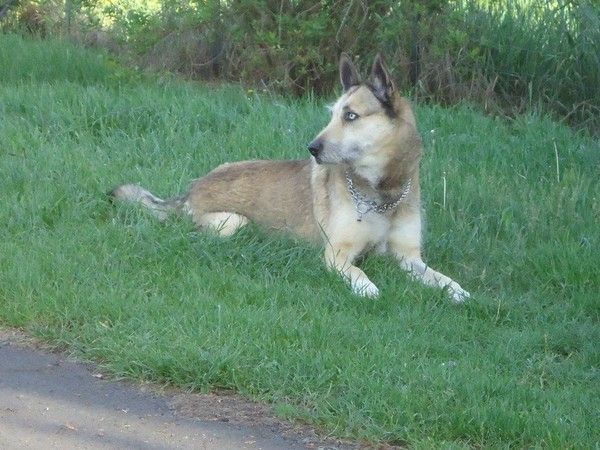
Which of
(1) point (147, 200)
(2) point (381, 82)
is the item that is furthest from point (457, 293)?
(1) point (147, 200)

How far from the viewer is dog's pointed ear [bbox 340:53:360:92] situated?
7523mm

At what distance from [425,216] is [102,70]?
17.3 feet

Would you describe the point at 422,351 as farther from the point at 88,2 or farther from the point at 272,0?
the point at 88,2

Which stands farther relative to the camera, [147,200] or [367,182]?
[147,200]

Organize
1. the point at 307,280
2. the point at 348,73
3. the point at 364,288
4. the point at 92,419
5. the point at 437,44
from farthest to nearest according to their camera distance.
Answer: the point at 437,44 < the point at 348,73 < the point at 307,280 < the point at 364,288 < the point at 92,419

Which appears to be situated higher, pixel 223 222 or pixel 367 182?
pixel 367 182

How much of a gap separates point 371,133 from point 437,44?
461 centimetres

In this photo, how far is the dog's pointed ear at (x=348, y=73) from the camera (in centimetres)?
752

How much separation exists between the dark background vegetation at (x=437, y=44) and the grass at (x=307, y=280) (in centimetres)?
106

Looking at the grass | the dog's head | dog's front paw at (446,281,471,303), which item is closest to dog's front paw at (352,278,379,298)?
the grass

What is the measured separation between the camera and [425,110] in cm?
1092

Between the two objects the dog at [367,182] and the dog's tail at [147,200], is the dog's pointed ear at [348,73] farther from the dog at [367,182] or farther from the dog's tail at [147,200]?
the dog's tail at [147,200]

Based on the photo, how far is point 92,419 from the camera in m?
4.93

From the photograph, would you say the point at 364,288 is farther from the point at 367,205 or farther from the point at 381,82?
the point at 381,82
